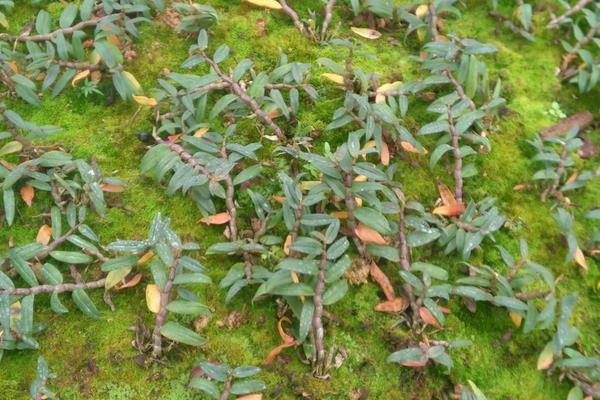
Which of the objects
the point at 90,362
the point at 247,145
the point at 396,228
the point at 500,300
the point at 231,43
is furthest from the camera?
the point at 231,43

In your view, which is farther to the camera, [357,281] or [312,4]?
[312,4]

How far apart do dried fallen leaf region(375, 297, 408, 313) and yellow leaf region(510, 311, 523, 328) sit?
0.60m

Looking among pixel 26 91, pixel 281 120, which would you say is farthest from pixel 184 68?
pixel 26 91

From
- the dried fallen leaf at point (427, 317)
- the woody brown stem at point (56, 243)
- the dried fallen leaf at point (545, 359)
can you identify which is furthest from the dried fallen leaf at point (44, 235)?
the dried fallen leaf at point (545, 359)

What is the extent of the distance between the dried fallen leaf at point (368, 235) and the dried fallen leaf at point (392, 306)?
0.34 metres

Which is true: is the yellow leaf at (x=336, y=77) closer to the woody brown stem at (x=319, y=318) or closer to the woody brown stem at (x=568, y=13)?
the woody brown stem at (x=319, y=318)

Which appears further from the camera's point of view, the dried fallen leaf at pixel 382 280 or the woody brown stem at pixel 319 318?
the dried fallen leaf at pixel 382 280

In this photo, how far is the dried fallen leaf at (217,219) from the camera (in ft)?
9.73

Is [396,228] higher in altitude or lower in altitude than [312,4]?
lower

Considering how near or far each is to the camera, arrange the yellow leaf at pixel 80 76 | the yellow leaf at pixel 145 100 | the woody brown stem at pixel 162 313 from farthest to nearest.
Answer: the yellow leaf at pixel 80 76 → the yellow leaf at pixel 145 100 → the woody brown stem at pixel 162 313

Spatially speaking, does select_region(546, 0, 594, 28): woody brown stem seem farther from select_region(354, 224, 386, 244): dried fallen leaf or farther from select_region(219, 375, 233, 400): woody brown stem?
select_region(219, 375, 233, 400): woody brown stem

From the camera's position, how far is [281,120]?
3406mm

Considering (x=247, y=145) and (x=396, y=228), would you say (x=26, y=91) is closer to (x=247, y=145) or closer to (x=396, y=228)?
(x=247, y=145)

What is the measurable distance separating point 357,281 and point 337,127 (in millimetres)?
1021
